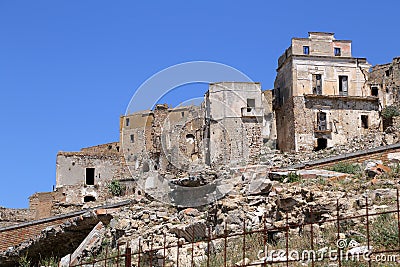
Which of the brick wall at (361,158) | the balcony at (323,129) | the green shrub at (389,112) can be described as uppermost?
the green shrub at (389,112)

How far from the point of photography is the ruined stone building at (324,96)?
119 feet

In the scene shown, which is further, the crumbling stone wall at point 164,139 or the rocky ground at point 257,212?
the crumbling stone wall at point 164,139

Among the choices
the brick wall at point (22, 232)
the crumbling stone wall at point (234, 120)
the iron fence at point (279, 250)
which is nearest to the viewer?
the iron fence at point (279, 250)

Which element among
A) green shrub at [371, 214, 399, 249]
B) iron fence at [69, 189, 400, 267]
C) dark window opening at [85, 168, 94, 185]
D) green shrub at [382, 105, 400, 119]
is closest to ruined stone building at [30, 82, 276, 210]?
dark window opening at [85, 168, 94, 185]

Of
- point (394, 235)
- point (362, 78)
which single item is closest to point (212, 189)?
point (394, 235)

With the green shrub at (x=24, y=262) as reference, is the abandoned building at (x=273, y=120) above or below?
above

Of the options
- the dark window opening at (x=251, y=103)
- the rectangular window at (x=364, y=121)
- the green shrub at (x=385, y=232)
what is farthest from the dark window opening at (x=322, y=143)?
the green shrub at (x=385, y=232)

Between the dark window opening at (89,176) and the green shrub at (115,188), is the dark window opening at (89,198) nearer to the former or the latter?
the dark window opening at (89,176)

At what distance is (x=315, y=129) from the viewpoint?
36.0m

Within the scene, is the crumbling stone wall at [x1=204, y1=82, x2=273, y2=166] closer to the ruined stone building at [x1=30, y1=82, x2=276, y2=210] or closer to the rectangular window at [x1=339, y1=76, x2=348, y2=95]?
the ruined stone building at [x1=30, y1=82, x2=276, y2=210]

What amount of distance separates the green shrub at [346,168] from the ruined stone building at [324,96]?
19.4 meters

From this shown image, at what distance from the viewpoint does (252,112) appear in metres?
38.3

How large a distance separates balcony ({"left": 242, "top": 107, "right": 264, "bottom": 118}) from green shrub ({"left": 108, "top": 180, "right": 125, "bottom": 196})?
10296mm

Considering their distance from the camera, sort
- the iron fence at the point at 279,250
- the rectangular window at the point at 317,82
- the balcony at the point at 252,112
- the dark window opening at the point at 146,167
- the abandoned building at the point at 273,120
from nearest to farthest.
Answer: the iron fence at the point at 279,250 < the abandoned building at the point at 273,120 < the rectangular window at the point at 317,82 < the balcony at the point at 252,112 < the dark window opening at the point at 146,167
